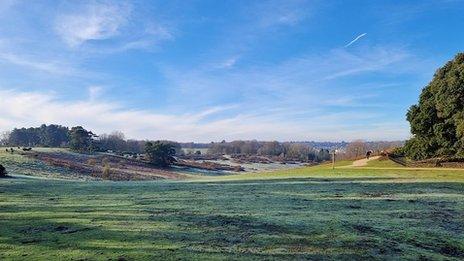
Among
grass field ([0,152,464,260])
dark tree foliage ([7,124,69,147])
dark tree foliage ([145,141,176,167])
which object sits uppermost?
dark tree foliage ([7,124,69,147])

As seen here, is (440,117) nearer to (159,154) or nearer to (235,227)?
(235,227)

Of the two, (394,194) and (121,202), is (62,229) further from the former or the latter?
(394,194)

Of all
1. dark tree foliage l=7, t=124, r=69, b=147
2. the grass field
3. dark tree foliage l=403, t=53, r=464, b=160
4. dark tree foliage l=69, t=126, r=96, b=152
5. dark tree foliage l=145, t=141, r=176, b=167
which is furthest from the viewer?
dark tree foliage l=7, t=124, r=69, b=147

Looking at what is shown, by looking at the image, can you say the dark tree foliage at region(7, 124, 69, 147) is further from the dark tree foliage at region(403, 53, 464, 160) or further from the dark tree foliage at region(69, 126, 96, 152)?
the dark tree foliage at region(403, 53, 464, 160)

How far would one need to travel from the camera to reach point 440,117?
42.3 meters

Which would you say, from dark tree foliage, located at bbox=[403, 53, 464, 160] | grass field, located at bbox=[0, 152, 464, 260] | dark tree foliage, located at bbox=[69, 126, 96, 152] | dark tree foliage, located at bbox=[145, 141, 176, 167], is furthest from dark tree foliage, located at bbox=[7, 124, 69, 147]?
grass field, located at bbox=[0, 152, 464, 260]

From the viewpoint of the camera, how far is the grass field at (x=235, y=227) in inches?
420

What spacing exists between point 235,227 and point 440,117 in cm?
3498

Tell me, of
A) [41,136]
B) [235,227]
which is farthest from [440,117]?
[41,136]

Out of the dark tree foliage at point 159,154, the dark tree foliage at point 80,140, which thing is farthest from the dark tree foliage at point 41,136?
the dark tree foliage at point 159,154

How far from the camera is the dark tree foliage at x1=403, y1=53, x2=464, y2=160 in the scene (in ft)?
129

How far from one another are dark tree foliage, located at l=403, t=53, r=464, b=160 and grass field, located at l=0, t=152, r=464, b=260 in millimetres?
19265

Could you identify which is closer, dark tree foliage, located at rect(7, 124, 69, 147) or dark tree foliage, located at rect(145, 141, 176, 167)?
dark tree foliage, located at rect(145, 141, 176, 167)

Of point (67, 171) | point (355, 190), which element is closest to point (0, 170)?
point (67, 171)
